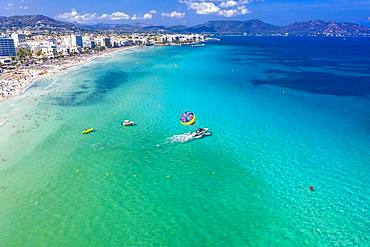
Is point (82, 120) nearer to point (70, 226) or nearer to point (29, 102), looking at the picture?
point (29, 102)

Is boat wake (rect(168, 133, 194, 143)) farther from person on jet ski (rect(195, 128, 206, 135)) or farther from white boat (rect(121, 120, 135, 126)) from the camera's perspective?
white boat (rect(121, 120, 135, 126))

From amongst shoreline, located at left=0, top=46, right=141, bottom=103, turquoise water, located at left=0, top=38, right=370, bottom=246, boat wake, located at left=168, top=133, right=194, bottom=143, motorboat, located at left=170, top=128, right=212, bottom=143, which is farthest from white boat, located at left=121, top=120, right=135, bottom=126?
shoreline, located at left=0, top=46, right=141, bottom=103

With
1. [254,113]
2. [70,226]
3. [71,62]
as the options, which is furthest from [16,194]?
[71,62]

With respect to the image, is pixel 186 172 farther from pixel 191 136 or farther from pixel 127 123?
pixel 127 123

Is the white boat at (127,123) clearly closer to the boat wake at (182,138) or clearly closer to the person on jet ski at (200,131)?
the boat wake at (182,138)

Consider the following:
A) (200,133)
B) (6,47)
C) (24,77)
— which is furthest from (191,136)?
(6,47)

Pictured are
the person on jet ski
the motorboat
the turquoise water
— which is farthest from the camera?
the person on jet ski
